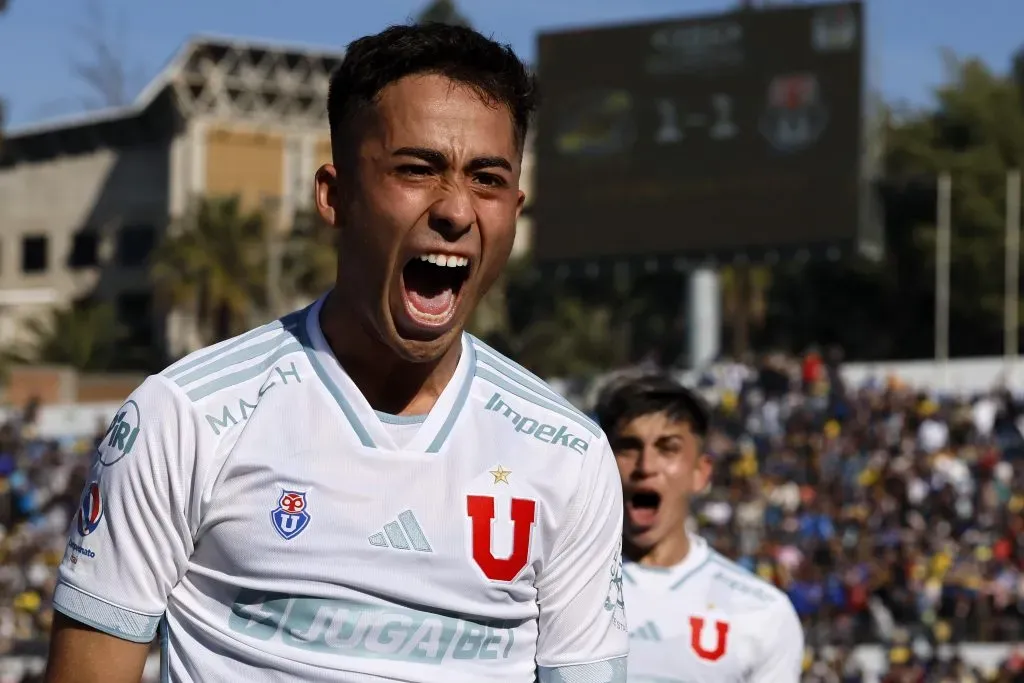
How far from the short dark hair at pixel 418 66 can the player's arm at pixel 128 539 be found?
0.63 metres

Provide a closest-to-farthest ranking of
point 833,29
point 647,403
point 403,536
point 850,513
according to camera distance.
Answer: point 403,536
point 647,403
point 850,513
point 833,29

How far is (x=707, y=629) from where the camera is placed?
686cm

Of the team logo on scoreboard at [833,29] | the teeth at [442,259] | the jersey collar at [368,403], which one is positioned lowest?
the jersey collar at [368,403]

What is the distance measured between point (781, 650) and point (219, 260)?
43.4 m

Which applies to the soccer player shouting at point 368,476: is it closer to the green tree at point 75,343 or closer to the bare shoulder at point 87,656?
the bare shoulder at point 87,656

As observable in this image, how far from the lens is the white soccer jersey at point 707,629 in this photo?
22.1ft

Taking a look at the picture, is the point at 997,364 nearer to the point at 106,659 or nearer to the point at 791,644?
the point at 791,644

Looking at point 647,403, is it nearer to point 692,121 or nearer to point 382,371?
point 382,371

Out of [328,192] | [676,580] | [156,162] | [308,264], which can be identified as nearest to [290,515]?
[328,192]

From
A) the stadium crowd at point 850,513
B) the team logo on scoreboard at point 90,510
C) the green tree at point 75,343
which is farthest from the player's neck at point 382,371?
the green tree at point 75,343

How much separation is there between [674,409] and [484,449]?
3651mm

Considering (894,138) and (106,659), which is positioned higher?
(894,138)

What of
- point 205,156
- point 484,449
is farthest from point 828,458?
point 205,156

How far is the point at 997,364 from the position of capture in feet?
94.0
